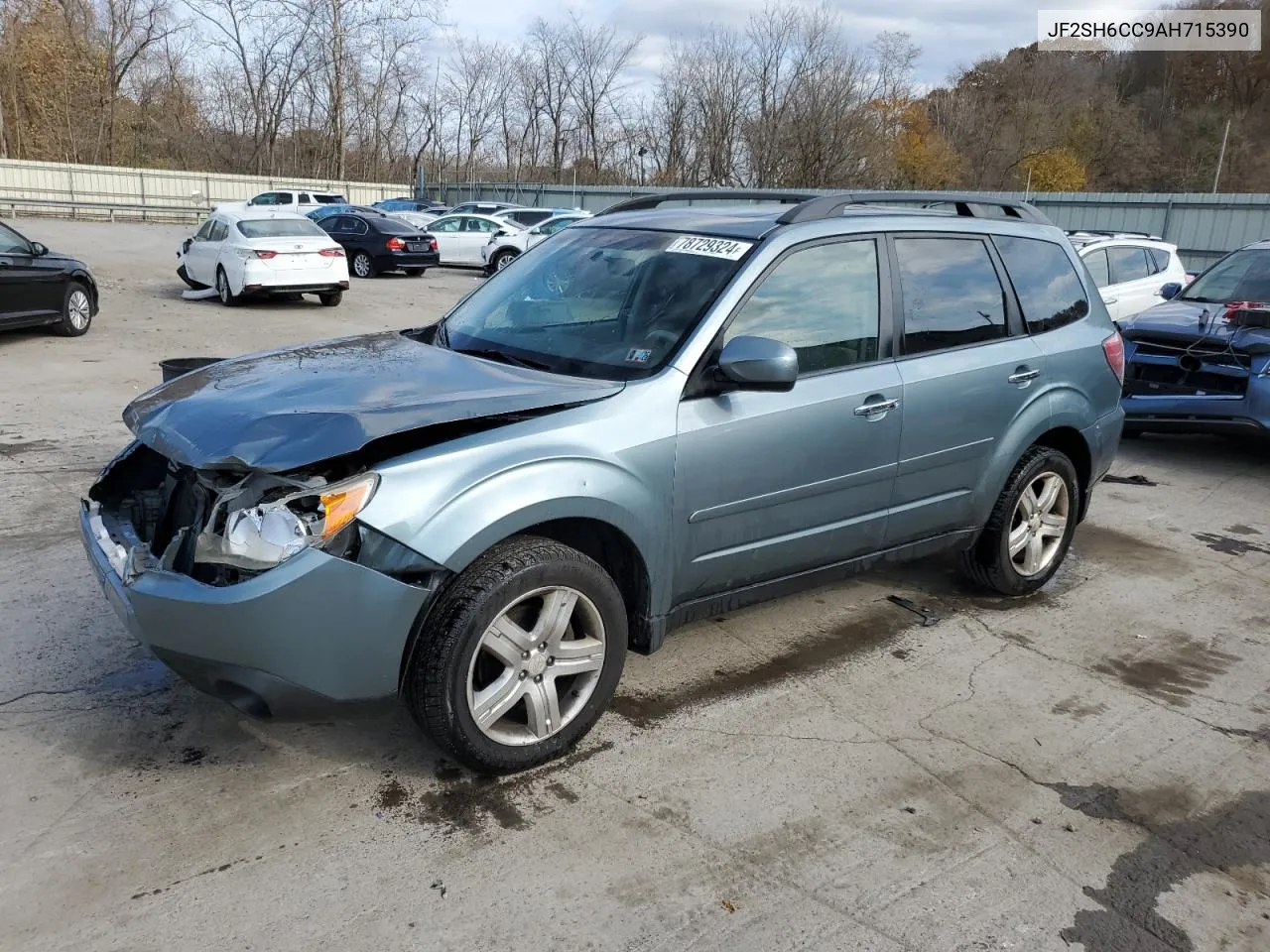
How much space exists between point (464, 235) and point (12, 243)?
16.0 m

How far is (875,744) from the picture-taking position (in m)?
3.67

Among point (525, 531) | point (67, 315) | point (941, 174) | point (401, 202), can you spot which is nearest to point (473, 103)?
Answer: point (401, 202)

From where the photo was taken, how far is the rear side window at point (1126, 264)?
11969mm

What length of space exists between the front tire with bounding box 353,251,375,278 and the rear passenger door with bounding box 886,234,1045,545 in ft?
64.1

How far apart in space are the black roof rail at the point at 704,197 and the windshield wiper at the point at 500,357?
1.10 metres

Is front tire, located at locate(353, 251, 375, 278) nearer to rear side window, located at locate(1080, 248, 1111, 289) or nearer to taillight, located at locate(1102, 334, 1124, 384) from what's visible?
→ rear side window, located at locate(1080, 248, 1111, 289)

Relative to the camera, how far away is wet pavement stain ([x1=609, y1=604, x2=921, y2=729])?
3869mm

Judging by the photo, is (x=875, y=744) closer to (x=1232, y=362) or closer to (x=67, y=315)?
(x=1232, y=362)

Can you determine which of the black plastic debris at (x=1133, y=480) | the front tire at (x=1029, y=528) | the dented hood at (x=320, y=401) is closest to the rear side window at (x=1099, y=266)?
the black plastic debris at (x=1133, y=480)

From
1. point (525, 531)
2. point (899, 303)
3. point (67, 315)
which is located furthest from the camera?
point (67, 315)

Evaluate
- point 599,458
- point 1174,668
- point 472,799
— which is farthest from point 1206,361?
point 472,799

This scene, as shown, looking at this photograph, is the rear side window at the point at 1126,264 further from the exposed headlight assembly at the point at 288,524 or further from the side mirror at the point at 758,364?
the exposed headlight assembly at the point at 288,524

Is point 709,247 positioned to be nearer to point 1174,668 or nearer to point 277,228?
point 1174,668

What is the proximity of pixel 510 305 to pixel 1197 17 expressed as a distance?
62595 mm
